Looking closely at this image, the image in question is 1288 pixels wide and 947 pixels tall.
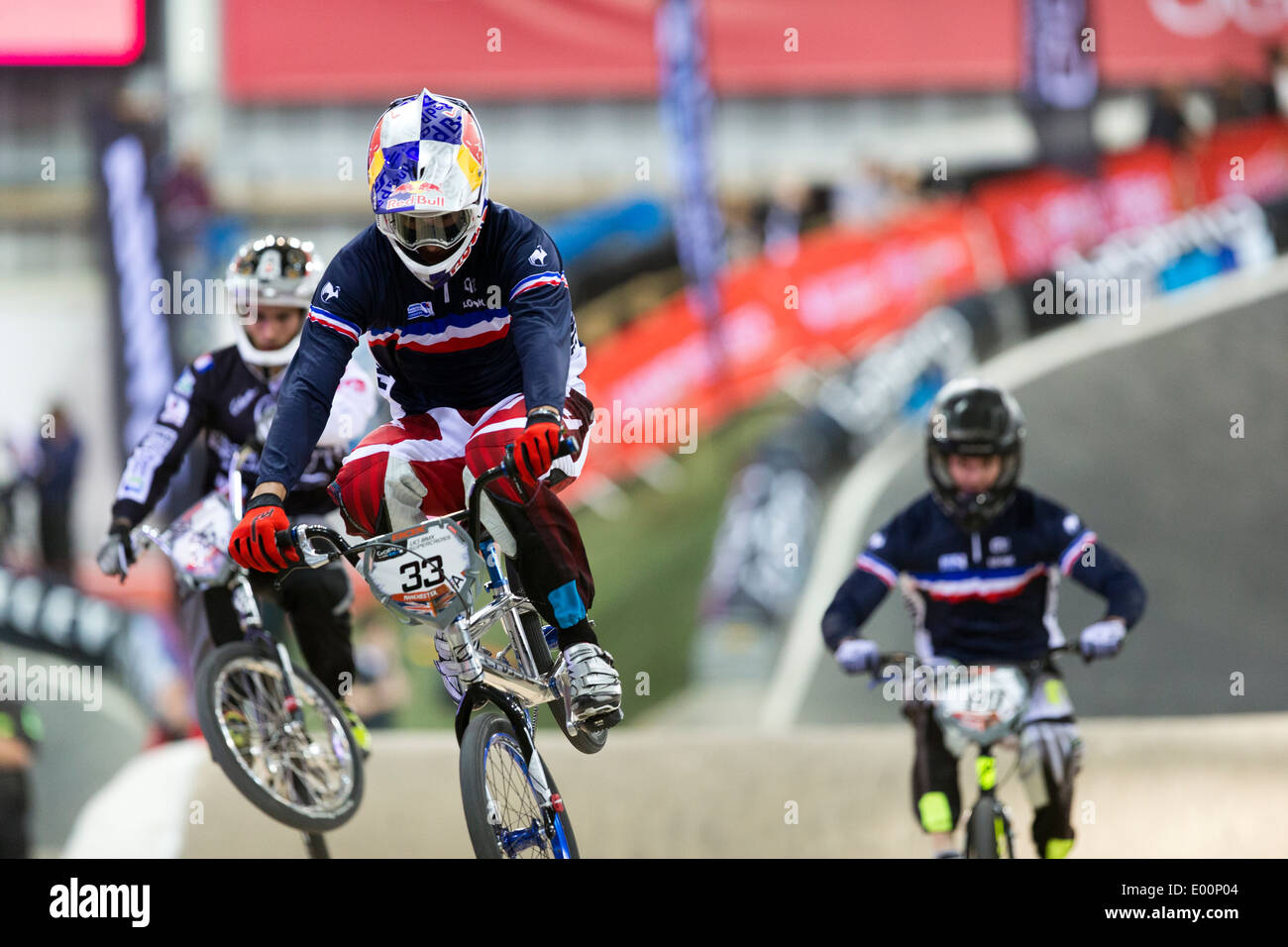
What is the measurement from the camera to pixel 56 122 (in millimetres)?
11102

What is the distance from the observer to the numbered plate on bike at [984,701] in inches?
207

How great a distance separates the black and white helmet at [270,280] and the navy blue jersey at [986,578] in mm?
2232

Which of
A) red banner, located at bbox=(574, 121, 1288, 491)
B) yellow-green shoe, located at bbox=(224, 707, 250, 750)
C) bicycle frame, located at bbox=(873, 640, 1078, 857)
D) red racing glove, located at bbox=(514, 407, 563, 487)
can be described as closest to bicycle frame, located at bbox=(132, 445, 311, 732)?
yellow-green shoe, located at bbox=(224, 707, 250, 750)

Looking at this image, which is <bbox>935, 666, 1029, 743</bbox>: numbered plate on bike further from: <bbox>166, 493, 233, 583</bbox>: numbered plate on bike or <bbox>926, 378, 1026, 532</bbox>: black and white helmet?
<bbox>166, 493, 233, 583</bbox>: numbered plate on bike

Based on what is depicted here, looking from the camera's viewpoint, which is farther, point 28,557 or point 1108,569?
point 28,557

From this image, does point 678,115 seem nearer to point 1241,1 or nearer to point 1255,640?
point 1241,1

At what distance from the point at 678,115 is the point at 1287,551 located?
5253 millimetres

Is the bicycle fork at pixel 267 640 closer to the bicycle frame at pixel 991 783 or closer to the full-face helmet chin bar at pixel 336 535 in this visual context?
the full-face helmet chin bar at pixel 336 535

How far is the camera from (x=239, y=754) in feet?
17.3

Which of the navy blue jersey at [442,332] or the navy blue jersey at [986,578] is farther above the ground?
the navy blue jersey at [442,332]

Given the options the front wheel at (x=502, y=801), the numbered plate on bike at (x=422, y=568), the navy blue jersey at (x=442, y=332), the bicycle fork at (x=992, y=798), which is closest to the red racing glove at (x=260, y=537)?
the navy blue jersey at (x=442, y=332)

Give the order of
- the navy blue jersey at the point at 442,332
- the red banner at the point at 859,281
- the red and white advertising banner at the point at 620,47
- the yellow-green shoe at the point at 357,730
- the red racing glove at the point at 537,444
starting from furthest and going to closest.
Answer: the red banner at the point at 859,281
the red and white advertising banner at the point at 620,47
the yellow-green shoe at the point at 357,730
the navy blue jersey at the point at 442,332
the red racing glove at the point at 537,444

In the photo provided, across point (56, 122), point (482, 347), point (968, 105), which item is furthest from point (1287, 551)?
point (56, 122)
